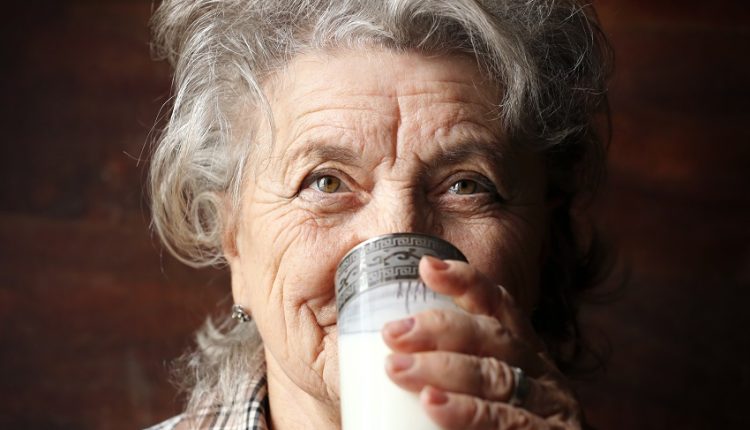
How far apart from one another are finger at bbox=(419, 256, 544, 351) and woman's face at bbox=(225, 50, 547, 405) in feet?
0.79

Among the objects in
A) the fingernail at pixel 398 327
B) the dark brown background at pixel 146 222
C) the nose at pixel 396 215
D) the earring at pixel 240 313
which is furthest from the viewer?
the dark brown background at pixel 146 222

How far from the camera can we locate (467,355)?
92 centimetres

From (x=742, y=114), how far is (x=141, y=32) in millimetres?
1167

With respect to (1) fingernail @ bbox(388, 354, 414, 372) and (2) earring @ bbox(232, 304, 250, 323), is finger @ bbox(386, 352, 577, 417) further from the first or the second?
(2) earring @ bbox(232, 304, 250, 323)

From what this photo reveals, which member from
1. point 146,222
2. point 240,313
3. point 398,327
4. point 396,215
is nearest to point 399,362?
point 398,327

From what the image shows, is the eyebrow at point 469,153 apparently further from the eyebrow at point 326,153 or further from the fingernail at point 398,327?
the fingernail at point 398,327

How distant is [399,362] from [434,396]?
0.04m

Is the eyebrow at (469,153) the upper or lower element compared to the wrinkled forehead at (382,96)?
lower

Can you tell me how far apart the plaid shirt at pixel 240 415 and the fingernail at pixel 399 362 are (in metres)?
0.63

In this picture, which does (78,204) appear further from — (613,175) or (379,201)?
(613,175)

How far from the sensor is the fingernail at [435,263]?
0.90 meters

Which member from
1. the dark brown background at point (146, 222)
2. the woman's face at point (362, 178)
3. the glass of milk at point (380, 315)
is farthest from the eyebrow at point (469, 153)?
the dark brown background at point (146, 222)

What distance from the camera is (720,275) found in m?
1.92

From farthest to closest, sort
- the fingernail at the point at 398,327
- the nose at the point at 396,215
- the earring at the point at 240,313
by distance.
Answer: the earring at the point at 240,313, the nose at the point at 396,215, the fingernail at the point at 398,327
